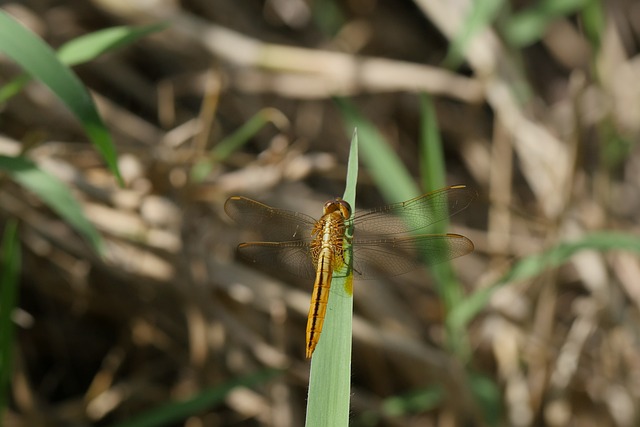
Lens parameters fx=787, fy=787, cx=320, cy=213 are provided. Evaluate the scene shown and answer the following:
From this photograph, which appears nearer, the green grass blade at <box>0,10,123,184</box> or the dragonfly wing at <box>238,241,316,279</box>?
the green grass blade at <box>0,10,123,184</box>

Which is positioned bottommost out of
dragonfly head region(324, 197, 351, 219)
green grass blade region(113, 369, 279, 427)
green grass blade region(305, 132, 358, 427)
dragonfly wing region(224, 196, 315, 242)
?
green grass blade region(305, 132, 358, 427)

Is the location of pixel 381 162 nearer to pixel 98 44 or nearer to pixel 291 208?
pixel 291 208

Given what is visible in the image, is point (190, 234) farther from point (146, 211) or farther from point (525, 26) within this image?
point (525, 26)

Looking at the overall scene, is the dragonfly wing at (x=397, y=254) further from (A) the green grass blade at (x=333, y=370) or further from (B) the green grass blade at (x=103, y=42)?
(B) the green grass blade at (x=103, y=42)

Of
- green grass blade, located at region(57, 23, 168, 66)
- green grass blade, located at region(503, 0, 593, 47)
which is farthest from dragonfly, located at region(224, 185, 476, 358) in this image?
green grass blade, located at region(503, 0, 593, 47)

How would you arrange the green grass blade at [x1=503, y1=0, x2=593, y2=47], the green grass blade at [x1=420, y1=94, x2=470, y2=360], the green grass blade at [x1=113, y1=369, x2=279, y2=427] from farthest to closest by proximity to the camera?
1. the green grass blade at [x1=503, y1=0, x2=593, y2=47]
2. the green grass blade at [x1=420, y1=94, x2=470, y2=360]
3. the green grass blade at [x1=113, y1=369, x2=279, y2=427]

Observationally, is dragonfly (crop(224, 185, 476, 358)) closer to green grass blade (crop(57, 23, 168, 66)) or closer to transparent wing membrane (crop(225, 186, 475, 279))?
transparent wing membrane (crop(225, 186, 475, 279))
